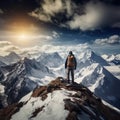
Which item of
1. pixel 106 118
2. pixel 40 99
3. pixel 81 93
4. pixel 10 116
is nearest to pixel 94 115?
pixel 106 118

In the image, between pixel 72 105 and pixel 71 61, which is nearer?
pixel 72 105

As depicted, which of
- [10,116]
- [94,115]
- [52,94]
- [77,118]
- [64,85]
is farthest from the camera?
[64,85]

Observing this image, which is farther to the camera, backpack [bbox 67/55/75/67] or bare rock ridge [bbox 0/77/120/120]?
backpack [bbox 67/55/75/67]

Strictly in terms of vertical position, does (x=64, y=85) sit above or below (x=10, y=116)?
above

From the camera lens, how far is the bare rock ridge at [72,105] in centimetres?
4300

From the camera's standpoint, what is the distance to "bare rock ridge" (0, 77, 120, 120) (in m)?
43.0

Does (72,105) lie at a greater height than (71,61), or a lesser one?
lesser

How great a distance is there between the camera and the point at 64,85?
54.6 meters

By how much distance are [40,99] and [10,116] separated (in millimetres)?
6495

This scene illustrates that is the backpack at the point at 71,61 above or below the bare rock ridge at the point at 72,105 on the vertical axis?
above

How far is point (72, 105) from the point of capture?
44.0m

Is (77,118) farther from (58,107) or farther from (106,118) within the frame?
(106,118)

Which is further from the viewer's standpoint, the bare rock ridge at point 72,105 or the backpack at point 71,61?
the backpack at point 71,61

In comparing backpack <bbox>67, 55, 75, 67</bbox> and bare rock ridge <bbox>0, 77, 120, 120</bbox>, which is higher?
backpack <bbox>67, 55, 75, 67</bbox>
